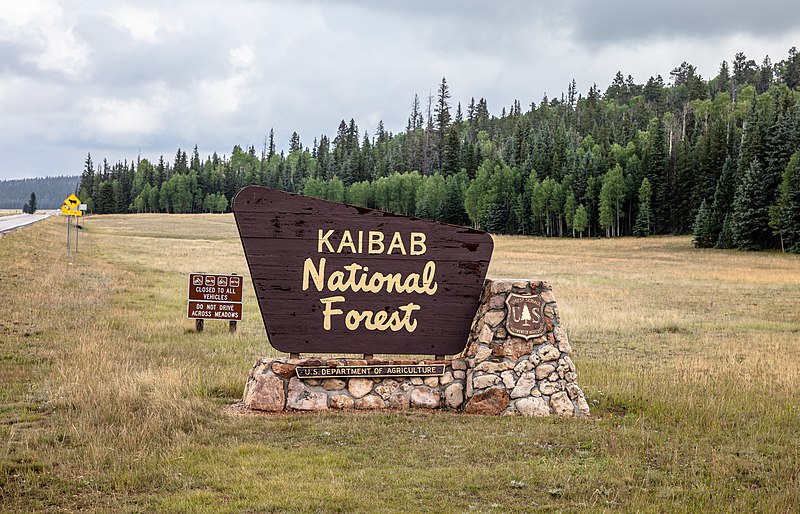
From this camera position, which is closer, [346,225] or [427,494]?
[427,494]

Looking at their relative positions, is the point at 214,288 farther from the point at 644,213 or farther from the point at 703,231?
the point at 644,213

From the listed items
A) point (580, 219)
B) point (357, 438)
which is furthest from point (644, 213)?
point (357, 438)

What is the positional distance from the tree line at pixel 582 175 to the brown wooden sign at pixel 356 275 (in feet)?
208

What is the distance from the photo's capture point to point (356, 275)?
33.2 feet

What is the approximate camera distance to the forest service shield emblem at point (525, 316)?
385 inches

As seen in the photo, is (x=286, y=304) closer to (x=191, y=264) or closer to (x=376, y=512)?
(x=376, y=512)

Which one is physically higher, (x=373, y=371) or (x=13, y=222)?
(x=13, y=222)

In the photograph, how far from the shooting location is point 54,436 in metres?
7.73

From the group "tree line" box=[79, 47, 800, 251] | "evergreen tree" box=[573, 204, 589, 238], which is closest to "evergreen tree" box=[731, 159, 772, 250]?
"tree line" box=[79, 47, 800, 251]

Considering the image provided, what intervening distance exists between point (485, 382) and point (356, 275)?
7.42 feet

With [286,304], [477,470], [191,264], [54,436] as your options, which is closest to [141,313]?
[286,304]

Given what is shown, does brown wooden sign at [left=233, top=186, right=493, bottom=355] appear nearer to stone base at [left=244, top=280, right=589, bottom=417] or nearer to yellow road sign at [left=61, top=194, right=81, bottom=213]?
stone base at [left=244, top=280, right=589, bottom=417]

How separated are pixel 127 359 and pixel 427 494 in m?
7.54

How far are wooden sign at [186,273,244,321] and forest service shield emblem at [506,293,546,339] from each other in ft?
27.4
